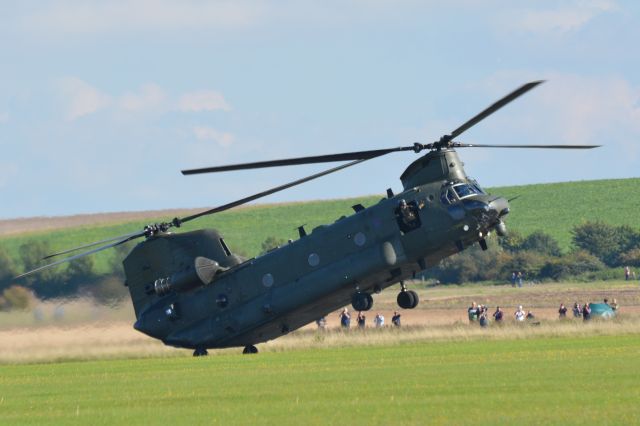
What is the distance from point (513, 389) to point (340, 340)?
79.6 feet

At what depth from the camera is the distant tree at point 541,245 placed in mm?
122750

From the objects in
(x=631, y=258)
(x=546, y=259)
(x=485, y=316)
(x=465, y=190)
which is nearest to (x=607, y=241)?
(x=631, y=258)

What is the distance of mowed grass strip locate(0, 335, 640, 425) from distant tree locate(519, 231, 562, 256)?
76.9m

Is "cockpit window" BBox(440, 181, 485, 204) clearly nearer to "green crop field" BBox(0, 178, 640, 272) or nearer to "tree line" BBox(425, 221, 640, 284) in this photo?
"tree line" BBox(425, 221, 640, 284)

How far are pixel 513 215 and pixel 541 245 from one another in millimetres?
35044

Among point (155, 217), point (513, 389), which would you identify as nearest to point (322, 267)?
point (513, 389)

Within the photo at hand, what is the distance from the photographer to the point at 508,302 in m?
94.1

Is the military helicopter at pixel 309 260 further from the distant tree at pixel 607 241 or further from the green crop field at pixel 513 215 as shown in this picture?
the green crop field at pixel 513 215

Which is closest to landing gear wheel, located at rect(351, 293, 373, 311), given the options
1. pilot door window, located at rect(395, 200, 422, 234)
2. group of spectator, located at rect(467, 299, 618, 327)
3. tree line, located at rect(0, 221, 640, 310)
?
pilot door window, located at rect(395, 200, 422, 234)

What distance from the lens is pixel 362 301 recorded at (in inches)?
1821

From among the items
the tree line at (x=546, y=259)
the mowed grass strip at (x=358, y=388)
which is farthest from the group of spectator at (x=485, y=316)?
the tree line at (x=546, y=259)

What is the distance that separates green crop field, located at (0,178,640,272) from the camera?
146250 mm

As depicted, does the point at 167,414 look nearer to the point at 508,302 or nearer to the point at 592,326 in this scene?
the point at 592,326

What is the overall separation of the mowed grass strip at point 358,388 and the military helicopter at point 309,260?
244 cm
